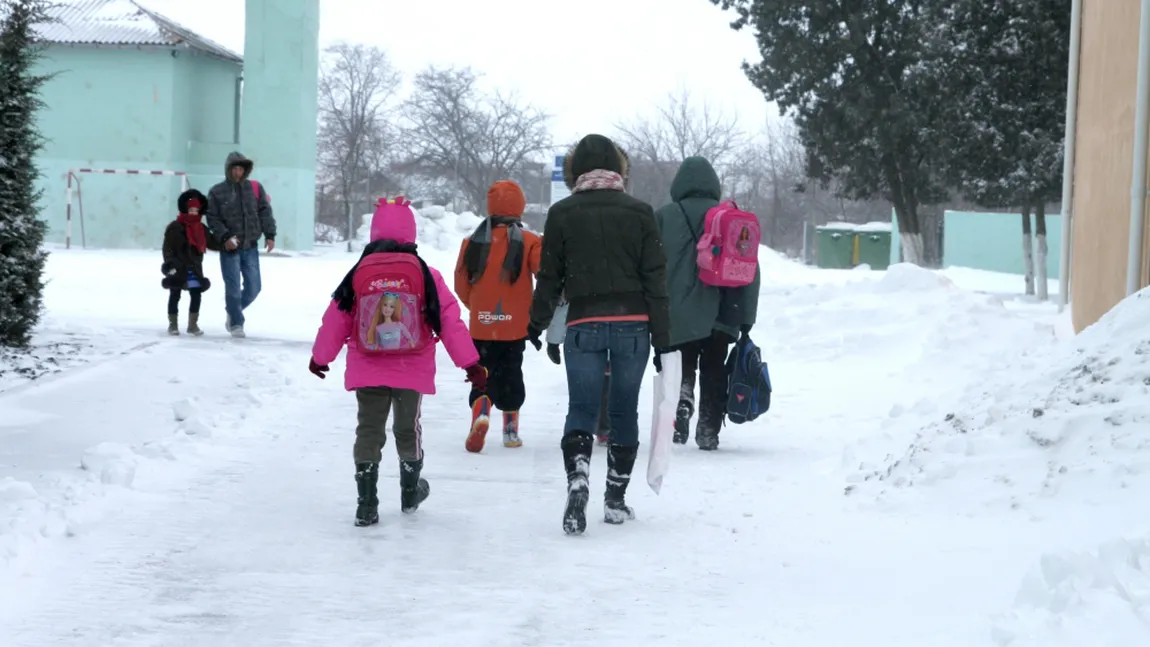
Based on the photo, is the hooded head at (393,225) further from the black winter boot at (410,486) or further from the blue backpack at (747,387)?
the blue backpack at (747,387)

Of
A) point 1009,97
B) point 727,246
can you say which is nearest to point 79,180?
point 1009,97

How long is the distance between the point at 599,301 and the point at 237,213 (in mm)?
8119

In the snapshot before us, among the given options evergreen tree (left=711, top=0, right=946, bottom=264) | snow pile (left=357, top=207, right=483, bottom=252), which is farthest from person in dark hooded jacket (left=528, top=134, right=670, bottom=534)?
snow pile (left=357, top=207, right=483, bottom=252)

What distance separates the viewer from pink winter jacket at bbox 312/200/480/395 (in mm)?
6508

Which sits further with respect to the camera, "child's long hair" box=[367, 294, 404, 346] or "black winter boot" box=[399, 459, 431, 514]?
"black winter boot" box=[399, 459, 431, 514]

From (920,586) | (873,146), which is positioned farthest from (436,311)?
(873,146)

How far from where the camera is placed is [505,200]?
884 cm

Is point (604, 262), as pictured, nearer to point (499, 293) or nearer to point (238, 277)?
point (499, 293)

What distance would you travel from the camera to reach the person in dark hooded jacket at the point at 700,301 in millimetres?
8930

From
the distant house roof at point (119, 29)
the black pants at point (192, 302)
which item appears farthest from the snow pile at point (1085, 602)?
the distant house roof at point (119, 29)

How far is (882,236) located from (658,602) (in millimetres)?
45241

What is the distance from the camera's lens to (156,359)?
11.6m

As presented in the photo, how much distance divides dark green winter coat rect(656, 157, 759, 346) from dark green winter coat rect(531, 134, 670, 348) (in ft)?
7.62

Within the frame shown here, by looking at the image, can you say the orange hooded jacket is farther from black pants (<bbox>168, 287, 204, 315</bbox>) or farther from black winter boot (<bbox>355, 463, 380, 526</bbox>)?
black pants (<bbox>168, 287, 204, 315</bbox>)
